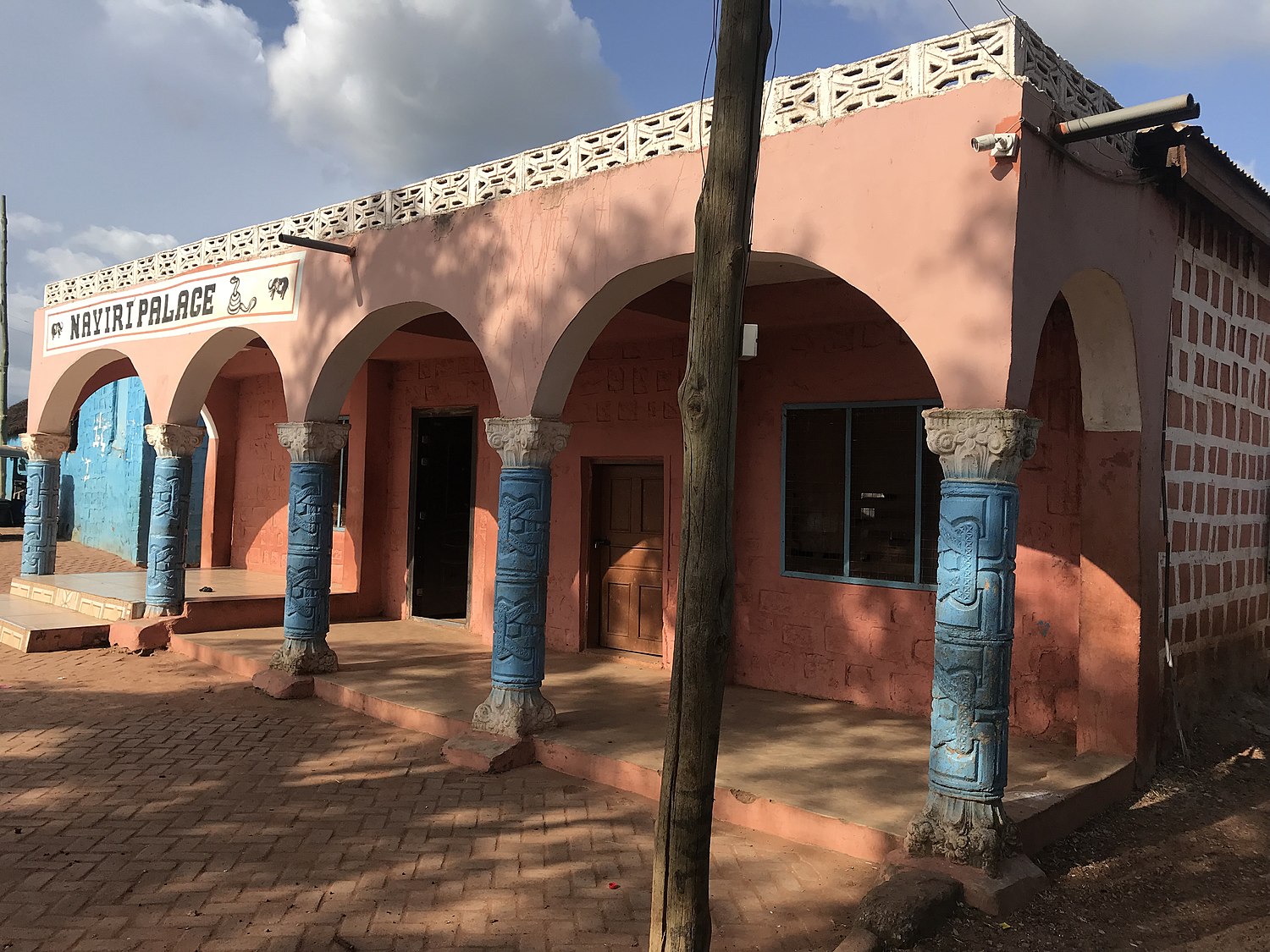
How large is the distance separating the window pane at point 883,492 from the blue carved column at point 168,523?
6.87m

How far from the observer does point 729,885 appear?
4203 millimetres

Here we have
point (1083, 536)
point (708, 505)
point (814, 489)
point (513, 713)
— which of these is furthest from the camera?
point (814, 489)

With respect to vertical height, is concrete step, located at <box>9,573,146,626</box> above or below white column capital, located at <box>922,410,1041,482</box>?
below

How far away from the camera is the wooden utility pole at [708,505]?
277 centimetres

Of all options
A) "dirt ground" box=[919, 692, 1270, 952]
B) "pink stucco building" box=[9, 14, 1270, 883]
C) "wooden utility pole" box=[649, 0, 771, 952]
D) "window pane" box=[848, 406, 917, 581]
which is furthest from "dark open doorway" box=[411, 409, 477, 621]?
"wooden utility pole" box=[649, 0, 771, 952]

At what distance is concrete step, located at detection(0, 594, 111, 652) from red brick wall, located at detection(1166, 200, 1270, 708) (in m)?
9.97

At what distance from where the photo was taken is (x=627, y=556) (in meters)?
8.81

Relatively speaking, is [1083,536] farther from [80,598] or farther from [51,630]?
[80,598]

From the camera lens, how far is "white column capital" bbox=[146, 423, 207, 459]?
965 centimetres

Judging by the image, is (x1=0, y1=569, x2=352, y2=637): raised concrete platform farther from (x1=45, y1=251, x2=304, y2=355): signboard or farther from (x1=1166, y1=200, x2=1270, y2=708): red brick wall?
(x1=1166, y1=200, x2=1270, y2=708): red brick wall

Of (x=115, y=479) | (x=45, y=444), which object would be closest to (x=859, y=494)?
(x=45, y=444)

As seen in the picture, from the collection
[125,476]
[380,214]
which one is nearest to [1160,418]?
[380,214]

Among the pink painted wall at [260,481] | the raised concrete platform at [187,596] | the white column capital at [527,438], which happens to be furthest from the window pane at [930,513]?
the pink painted wall at [260,481]

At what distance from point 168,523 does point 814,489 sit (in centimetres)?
668
